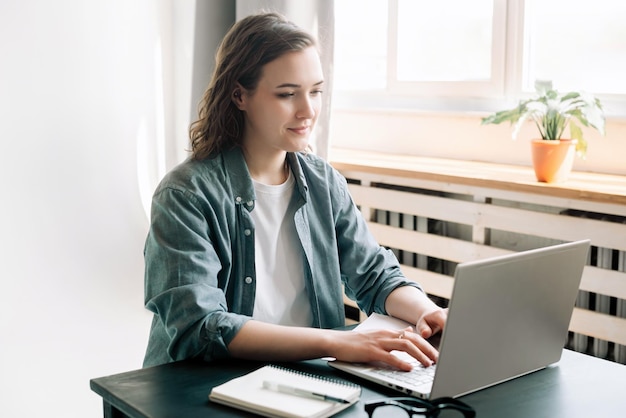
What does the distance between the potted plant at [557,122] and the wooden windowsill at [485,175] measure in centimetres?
5

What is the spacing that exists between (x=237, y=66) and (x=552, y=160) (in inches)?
37.6

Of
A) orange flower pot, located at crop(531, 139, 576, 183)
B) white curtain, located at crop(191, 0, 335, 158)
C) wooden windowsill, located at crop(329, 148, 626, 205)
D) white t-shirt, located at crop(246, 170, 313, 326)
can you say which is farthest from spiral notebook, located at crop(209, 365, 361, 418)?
white curtain, located at crop(191, 0, 335, 158)

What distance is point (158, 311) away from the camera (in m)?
1.51

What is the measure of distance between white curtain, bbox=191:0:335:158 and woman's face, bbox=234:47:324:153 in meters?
0.96

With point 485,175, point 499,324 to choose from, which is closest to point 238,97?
point 499,324

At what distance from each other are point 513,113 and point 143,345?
54.8 inches

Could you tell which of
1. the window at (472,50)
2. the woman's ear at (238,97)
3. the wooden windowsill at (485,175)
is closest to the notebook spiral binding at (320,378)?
the woman's ear at (238,97)

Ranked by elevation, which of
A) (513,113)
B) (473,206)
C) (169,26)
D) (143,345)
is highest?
(169,26)

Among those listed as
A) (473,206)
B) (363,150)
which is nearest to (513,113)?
(473,206)

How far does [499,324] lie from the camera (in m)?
1.25

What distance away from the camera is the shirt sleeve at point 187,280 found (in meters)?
1.43

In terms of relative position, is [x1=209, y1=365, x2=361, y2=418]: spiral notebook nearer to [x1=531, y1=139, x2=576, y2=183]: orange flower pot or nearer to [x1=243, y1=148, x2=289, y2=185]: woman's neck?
[x1=243, y1=148, x2=289, y2=185]: woman's neck

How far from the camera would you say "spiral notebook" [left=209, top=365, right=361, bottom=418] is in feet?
3.84

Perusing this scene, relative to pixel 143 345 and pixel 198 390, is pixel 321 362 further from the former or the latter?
pixel 143 345
